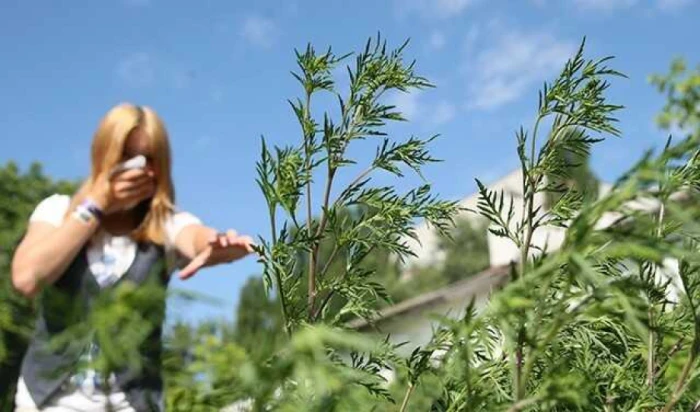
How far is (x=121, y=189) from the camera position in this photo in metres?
2.14

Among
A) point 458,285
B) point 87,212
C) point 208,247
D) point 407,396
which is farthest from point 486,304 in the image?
point 458,285

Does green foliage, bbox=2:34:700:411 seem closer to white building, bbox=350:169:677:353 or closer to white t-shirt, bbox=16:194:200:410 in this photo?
white building, bbox=350:169:677:353

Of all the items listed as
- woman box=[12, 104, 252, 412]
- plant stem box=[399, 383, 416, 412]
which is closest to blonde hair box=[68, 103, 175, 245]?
woman box=[12, 104, 252, 412]


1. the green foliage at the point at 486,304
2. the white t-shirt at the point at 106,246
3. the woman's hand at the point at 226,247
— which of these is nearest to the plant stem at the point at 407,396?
the green foliage at the point at 486,304

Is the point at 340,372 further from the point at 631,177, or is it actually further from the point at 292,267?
the point at 292,267

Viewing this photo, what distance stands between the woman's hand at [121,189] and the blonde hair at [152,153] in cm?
5

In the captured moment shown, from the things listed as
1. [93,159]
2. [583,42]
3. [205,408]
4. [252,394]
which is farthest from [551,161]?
[93,159]

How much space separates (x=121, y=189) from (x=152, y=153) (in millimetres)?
161

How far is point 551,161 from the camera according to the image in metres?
1.25

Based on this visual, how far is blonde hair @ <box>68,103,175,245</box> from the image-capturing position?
88.0 inches

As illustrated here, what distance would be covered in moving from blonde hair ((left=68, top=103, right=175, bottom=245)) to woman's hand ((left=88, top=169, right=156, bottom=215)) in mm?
52

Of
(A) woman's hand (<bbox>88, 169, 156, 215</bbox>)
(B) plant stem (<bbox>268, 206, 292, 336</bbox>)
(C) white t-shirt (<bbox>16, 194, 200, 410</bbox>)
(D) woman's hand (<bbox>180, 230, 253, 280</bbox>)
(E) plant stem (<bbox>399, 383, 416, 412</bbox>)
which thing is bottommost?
(E) plant stem (<bbox>399, 383, 416, 412</bbox>)

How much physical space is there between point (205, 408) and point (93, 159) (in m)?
1.64

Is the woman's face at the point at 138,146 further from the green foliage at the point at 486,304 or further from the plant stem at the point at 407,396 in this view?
the plant stem at the point at 407,396
